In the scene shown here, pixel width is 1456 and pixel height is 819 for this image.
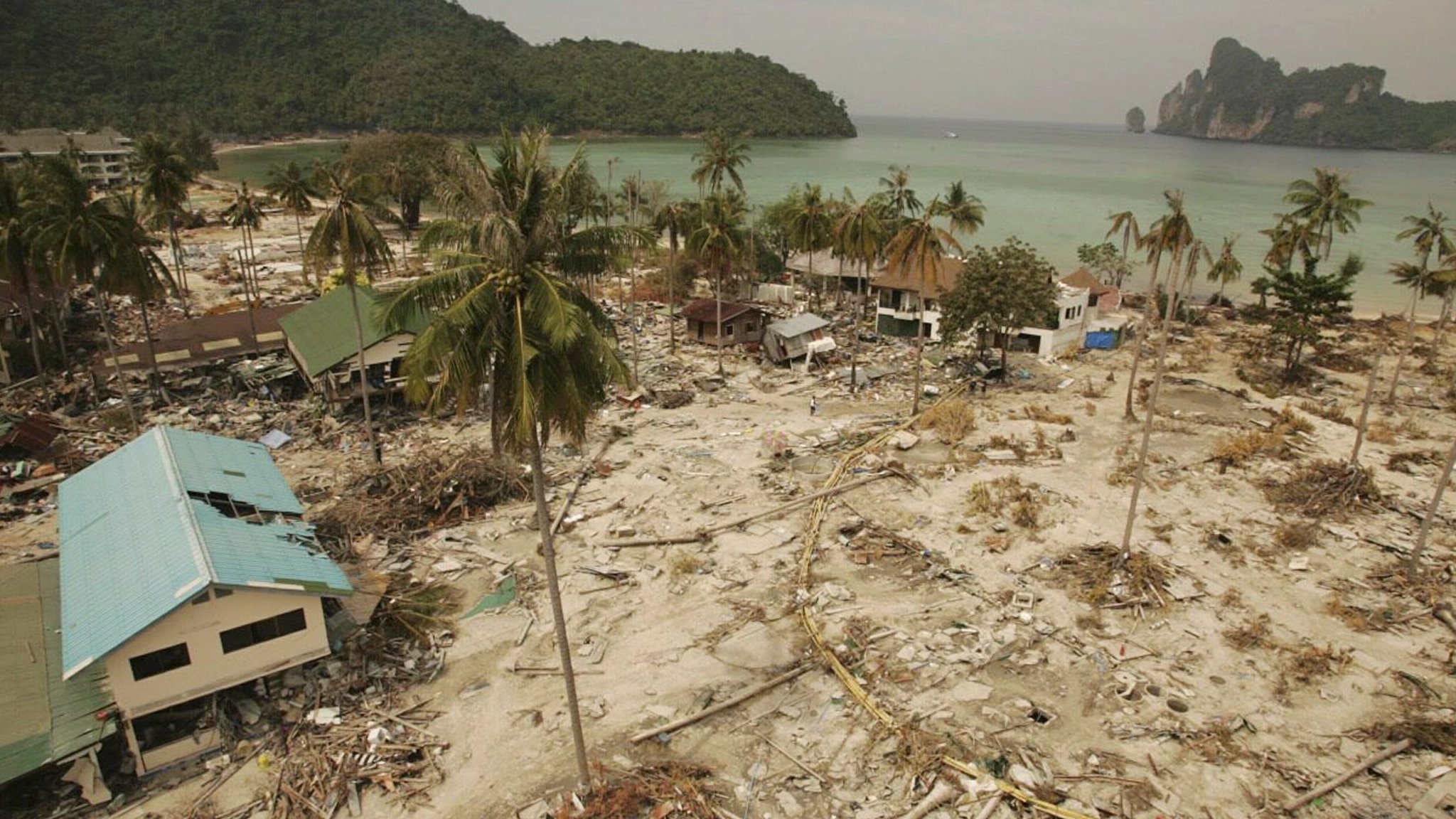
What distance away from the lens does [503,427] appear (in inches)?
418

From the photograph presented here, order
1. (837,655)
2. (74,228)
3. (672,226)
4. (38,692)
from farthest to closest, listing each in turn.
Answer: (672,226)
(74,228)
(837,655)
(38,692)

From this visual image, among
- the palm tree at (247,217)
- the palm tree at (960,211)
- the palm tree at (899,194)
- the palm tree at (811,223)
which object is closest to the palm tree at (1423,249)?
the palm tree at (960,211)

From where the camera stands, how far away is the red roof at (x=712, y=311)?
3994cm

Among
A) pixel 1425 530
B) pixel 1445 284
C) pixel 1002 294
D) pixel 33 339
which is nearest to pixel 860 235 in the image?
pixel 1002 294

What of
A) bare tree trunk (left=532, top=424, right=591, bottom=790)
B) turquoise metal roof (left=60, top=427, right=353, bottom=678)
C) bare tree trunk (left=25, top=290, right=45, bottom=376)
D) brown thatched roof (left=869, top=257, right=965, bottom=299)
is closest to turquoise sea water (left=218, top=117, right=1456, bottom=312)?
brown thatched roof (left=869, top=257, right=965, bottom=299)

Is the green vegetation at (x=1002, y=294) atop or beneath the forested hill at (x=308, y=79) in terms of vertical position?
beneath

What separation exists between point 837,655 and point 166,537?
13860 mm

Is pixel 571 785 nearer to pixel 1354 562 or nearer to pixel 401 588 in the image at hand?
pixel 401 588

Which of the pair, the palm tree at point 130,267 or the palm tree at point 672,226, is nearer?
the palm tree at point 130,267

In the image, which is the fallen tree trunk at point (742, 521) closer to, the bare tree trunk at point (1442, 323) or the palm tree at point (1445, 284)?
the palm tree at point (1445, 284)

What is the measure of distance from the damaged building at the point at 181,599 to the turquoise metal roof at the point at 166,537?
3 centimetres

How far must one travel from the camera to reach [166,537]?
15.0 meters

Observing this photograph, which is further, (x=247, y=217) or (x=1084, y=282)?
(x=1084, y=282)

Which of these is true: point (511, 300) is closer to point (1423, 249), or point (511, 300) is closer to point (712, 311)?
point (712, 311)
